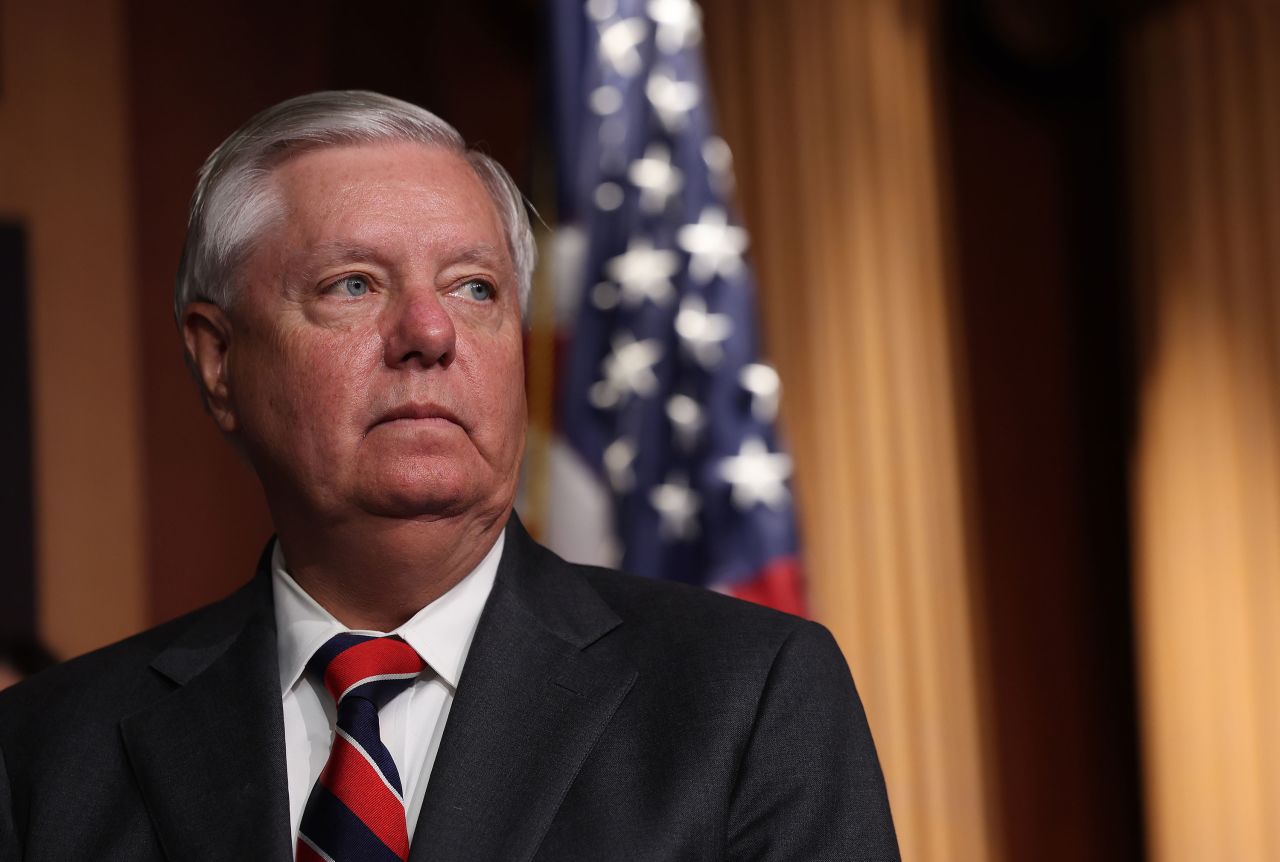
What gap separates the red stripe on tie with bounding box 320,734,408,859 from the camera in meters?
1.55

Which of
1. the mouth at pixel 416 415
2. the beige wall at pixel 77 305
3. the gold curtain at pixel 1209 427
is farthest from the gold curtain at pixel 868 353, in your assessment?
the mouth at pixel 416 415

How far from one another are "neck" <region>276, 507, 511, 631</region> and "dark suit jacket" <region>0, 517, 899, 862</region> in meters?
0.07

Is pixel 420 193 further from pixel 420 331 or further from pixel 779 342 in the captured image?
pixel 779 342

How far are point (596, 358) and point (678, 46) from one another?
78 cm

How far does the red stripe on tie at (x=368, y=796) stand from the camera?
1.55 meters

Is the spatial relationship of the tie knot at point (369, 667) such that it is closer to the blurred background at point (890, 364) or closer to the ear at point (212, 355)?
the ear at point (212, 355)

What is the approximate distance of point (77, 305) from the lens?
4078mm

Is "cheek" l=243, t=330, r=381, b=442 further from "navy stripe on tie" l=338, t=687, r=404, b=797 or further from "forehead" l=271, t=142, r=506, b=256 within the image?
"navy stripe on tie" l=338, t=687, r=404, b=797

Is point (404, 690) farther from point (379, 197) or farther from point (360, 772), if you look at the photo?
point (379, 197)

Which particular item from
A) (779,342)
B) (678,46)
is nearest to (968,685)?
(779,342)

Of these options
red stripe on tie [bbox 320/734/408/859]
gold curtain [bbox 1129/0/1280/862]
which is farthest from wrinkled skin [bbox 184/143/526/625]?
gold curtain [bbox 1129/0/1280/862]

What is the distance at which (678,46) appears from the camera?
3.53 m

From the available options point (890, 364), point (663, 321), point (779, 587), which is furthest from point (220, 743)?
point (890, 364)

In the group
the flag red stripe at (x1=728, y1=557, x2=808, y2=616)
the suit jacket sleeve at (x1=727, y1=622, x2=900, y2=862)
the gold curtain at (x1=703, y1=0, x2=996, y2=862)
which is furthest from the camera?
the gold curtain at (x1=703, y1=0, x2=996, y2=862)
